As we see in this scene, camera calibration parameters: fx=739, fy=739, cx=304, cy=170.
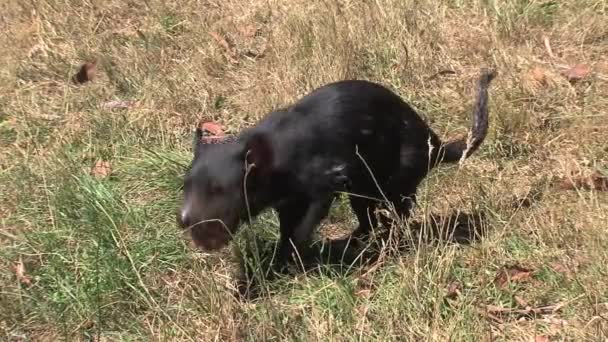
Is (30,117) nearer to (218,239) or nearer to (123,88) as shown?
(123,88)

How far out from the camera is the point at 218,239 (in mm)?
3154

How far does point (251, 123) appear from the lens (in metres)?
5.16

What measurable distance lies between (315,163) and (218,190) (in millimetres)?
562

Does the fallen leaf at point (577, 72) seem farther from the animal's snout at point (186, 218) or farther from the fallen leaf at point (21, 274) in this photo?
the fallen leaf at point (21, 274)

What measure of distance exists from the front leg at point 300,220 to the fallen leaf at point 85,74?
2874mm

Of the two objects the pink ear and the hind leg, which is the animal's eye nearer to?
the pink ear

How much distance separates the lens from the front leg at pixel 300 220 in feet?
11.4

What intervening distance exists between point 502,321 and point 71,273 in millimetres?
2004

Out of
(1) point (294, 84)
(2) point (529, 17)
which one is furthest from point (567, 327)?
(2) point (529, 17)

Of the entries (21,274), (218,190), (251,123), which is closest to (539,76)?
(251,123)

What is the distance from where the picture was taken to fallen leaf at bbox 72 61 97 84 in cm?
580

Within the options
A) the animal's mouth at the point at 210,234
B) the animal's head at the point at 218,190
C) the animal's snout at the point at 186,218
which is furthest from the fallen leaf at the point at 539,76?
the animal's snout at the point at 186,218

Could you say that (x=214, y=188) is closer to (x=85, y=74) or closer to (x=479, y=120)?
(x=479, y=120)

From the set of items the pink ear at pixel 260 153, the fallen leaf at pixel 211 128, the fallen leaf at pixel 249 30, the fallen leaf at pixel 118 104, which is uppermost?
the pink ear at pixel 260 153
